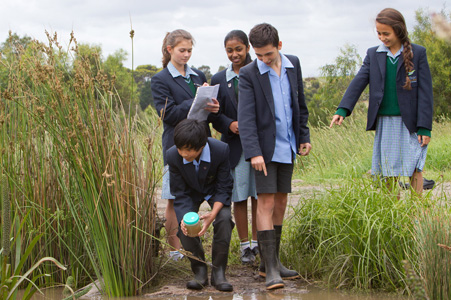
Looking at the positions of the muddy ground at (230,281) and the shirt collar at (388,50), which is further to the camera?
the shirt collar at (388,50)

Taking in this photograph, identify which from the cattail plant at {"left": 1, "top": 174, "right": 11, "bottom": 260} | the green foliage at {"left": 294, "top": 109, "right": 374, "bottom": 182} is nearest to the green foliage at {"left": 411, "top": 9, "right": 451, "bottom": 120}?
the green foliage at {"left": 294, "top": 109, "right": 374, "bottom": 182}

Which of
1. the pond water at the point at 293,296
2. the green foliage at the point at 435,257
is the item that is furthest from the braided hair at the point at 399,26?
the pond water at the point at 293,296

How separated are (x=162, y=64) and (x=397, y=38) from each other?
1.87 m

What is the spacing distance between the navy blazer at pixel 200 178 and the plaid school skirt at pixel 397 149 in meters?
1.19

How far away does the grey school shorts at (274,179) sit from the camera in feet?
13.1

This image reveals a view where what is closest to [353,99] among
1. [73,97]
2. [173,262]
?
[173,262]

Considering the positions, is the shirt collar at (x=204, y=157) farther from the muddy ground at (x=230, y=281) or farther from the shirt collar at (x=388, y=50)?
the shirt collar at (x=388, y=50)

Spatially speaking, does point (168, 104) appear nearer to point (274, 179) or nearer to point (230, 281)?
point (274, 179)

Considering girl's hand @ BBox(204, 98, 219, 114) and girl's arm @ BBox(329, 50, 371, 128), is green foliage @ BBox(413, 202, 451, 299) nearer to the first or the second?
girl's arm @ BBox(329, 50, 371, 128)

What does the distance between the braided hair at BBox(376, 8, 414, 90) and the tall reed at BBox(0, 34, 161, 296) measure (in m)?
1.93

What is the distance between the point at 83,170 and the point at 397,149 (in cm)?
239

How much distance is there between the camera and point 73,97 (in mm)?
3637

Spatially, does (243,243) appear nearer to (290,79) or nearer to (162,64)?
(290,79)

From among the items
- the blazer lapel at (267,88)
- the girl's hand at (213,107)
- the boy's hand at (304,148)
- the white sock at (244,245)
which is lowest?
the white sock at (244,245)
